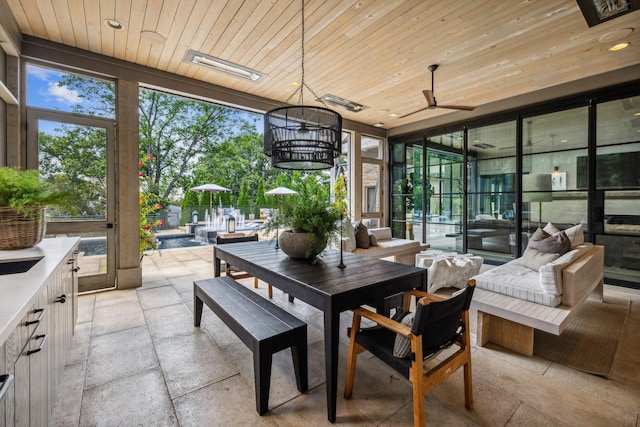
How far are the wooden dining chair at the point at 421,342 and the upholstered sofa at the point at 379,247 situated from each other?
260cm

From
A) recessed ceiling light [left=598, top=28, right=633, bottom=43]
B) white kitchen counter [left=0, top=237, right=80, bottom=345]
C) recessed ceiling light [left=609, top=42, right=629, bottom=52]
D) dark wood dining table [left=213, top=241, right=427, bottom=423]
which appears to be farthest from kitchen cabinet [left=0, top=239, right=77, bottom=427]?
recessed ceiling light [left=609, top=42, right=629, bottom=52]

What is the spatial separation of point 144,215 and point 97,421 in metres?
3.28

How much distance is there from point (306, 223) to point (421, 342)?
127 centimetres

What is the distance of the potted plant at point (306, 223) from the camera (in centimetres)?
232

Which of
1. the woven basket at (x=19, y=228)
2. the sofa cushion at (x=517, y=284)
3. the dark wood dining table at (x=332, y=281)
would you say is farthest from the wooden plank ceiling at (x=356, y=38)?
the sofa cushion at (x=517, y=284)

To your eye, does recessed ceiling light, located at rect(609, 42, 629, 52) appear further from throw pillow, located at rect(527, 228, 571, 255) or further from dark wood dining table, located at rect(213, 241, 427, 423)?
dark wood dining table, located at rect(213, 241, 427, 423)

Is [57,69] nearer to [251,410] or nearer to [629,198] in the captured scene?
[251,410]

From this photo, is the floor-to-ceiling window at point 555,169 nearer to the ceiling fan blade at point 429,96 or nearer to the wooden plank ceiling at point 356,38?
the wooden plank ceiling at point 356,38

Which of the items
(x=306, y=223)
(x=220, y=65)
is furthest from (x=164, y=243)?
(x=306, y=223)

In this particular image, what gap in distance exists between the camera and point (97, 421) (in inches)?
62.8

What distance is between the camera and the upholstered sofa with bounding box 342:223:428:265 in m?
4.44

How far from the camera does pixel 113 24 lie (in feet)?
9.60

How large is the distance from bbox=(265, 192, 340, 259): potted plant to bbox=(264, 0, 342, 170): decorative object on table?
15.0 inches

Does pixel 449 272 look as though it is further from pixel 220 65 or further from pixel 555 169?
pixel 220 65
